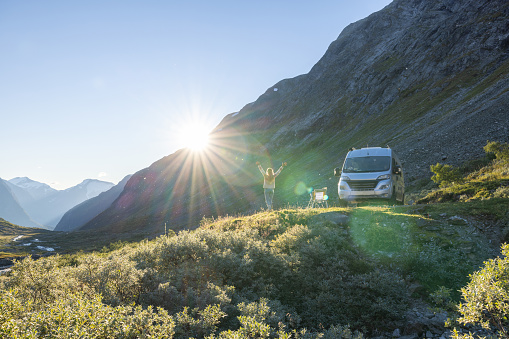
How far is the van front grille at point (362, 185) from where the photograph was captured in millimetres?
12938

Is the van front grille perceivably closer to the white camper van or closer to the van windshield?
the white camper van

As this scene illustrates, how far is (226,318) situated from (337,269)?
3167 millimetres

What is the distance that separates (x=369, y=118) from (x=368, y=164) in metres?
66.5

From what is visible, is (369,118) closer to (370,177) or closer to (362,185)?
(370,177)

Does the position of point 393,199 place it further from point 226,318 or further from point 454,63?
point 454,63

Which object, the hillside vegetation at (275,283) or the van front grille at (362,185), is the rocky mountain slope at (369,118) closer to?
the van front grille at (362,185)

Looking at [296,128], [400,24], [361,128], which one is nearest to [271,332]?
[361,128]

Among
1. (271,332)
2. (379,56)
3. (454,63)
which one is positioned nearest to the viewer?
(271,332)

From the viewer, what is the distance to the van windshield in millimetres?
13688

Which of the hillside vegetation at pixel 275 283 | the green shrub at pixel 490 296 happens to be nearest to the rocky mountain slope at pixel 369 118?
the hillside vegetation at pixel 275 283

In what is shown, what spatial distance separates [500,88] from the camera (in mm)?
40281

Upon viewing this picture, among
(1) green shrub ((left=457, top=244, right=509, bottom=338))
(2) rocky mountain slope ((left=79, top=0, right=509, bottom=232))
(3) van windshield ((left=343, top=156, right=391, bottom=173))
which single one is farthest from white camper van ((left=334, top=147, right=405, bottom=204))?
(2) rocky mountain slope ((left=79, top=0, right=509, bottom=232))

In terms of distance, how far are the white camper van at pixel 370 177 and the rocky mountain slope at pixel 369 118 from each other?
1609cm

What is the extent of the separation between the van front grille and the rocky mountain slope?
17.8 meters
